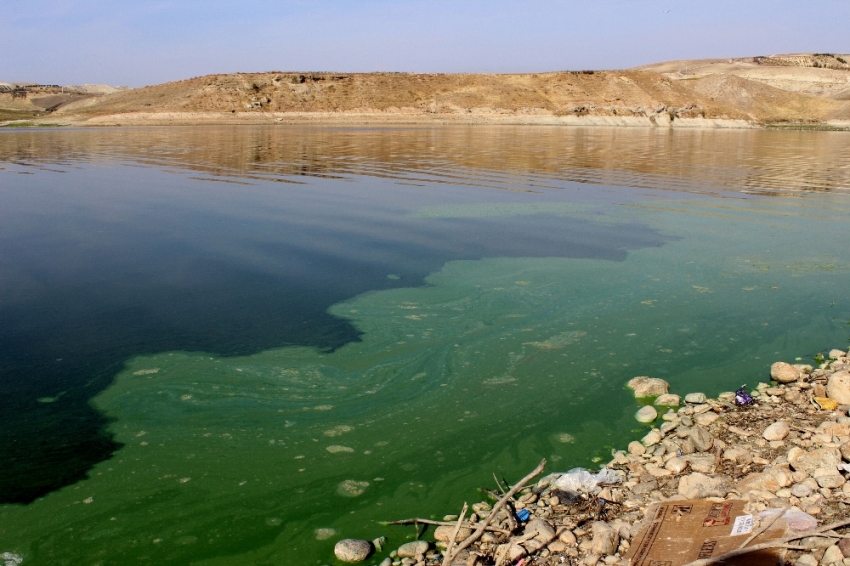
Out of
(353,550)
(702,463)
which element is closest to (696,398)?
(702,463)

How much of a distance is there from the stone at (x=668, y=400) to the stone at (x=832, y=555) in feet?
6.52

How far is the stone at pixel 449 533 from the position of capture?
133 inches

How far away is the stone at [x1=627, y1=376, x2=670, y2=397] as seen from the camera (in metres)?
5.08

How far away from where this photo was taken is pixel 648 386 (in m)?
5.11

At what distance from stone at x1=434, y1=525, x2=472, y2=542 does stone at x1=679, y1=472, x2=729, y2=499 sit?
121 cm

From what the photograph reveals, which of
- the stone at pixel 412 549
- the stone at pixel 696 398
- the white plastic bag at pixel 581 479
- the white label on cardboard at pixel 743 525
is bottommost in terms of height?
the stone at pixel 412 549

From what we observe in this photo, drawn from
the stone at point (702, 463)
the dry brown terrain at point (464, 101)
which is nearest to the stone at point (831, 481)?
the stone at point (702, 463)

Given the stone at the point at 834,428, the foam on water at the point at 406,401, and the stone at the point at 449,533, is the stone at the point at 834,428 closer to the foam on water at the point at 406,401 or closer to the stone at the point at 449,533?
the foam on water at the point at 406,401

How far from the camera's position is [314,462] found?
13.7ft

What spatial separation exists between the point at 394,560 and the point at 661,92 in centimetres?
7684

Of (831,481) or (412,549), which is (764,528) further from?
(412,549)

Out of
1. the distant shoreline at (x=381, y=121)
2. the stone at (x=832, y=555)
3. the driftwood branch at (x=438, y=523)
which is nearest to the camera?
the stone at (x=832, y=555)

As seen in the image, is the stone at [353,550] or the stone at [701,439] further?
the stone at [701,439]

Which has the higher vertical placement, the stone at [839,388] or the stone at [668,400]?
the stone at [839,388]
